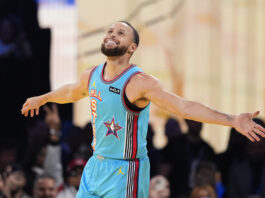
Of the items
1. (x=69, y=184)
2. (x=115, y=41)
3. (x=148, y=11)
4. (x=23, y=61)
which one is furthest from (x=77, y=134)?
(x=115, y=41)

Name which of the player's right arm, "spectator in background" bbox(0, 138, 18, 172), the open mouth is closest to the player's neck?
the open mouth

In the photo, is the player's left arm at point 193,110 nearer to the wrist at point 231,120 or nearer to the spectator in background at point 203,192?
the wrist at point 231,120

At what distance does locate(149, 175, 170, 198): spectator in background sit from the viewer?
7.61m

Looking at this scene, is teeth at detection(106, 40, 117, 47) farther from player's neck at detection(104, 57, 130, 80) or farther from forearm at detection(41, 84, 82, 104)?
forearm at detection(41, 84, 82, 104)

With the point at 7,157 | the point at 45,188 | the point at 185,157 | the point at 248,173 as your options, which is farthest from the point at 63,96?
the point at 248,173

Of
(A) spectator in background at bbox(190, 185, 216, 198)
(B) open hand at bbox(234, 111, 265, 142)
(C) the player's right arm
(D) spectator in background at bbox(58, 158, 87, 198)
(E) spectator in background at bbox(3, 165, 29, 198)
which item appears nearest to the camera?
(B) open hand at bbox(234, 111, 265, 142)

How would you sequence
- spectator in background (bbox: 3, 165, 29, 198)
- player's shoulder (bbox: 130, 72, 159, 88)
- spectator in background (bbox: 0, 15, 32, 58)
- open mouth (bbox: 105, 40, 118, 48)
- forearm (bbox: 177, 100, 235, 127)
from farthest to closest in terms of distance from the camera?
1. spectator in background (bbox: 0, 15, 32, 58)
2. spectator in background (bbox: 3, 165, 29, 198)
3. open mouth (bbox: 105, 40, 118, 48)
4. player's shoulder (bbox: 130, 72, 159, 88)
5. forearm (bbox: 177, 100, 235, 127)

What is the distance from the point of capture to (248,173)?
312 inches

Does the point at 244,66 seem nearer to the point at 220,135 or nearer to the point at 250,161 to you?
the point at 220,135

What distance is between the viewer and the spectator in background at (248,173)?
25.8ft

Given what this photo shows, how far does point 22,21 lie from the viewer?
34.8ft

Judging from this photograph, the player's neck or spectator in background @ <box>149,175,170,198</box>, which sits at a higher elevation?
the player's neck

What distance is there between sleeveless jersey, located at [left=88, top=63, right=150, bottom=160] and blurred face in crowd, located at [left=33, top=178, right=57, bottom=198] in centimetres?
251

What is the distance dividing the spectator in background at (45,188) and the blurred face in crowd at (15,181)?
0.17 meters
